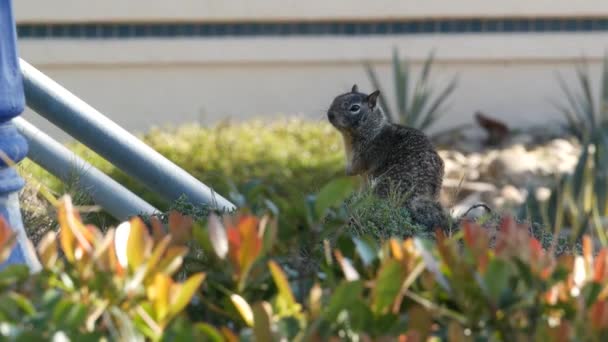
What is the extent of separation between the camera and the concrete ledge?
31.4 feet

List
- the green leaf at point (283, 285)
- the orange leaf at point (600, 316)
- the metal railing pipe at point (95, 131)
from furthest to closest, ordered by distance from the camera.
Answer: the metal railing pipe at point (95, 131) < the green leaf at point (283, 285) < the orange leaf at point (600, 316)

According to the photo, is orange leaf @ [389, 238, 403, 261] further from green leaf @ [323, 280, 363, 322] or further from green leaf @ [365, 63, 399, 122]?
green leaf @ [365, 63, 399, 122]

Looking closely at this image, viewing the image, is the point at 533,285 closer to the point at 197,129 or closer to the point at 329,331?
the point at 329,331

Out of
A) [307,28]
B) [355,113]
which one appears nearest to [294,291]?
[355,113]

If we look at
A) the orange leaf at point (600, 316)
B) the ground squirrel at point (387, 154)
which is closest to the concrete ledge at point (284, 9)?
the ground squirrel at point (387, 154)

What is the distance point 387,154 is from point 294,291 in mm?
2943

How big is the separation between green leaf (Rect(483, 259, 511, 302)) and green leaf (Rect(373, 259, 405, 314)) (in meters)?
0.16

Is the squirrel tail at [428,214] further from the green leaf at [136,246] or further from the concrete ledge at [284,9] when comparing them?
the concrete ledge at [284,9]

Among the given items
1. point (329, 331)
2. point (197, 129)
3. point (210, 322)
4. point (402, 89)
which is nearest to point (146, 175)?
point (210, 322)

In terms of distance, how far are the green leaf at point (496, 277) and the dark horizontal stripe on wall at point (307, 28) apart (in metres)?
7.89

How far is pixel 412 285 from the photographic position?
2334 millimetres

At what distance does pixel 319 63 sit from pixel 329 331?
7.88 meters

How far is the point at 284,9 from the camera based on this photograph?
9805 mm

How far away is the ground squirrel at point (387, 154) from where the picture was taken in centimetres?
471
